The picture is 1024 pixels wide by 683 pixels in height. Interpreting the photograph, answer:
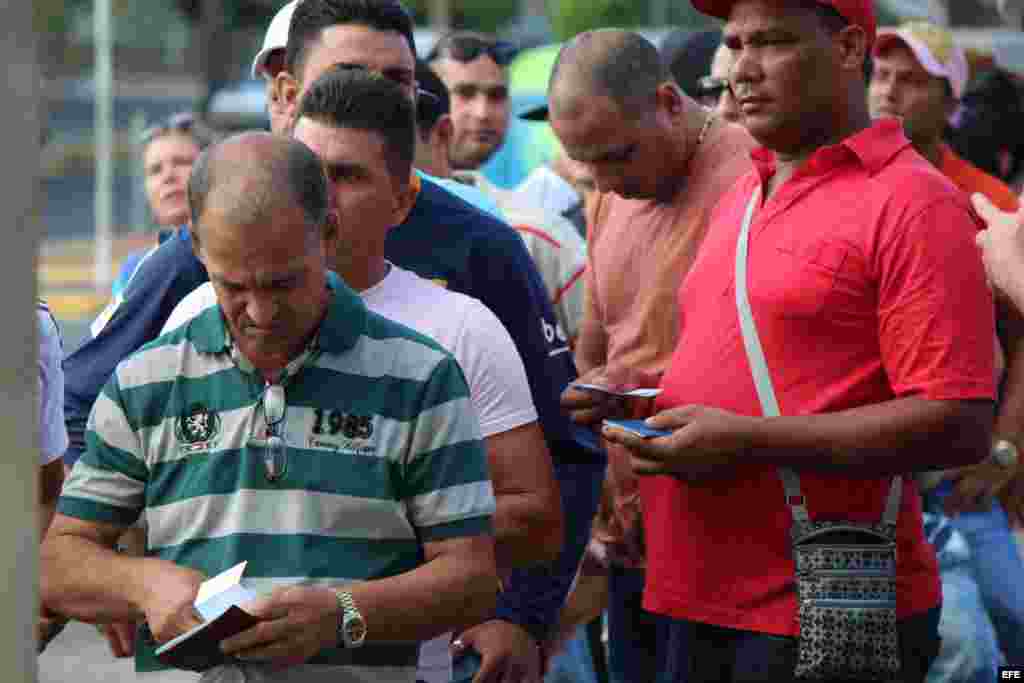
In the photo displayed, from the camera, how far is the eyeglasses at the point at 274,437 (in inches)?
121

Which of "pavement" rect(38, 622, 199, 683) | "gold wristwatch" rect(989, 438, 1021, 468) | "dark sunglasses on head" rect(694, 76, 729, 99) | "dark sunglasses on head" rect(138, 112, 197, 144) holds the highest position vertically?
"dark sunglasses on head" rect(138, 112, 197, 144)

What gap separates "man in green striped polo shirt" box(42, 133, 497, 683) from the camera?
10.0 feet

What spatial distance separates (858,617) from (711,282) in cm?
80

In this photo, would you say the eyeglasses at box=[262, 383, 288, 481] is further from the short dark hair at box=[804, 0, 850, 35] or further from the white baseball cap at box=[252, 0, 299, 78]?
the white baseball cap at box=[252, 0, 299, 78]

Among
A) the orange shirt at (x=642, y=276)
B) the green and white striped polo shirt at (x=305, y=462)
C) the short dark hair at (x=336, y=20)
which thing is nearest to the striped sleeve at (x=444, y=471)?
the green and white striped polo shirt at (x=305, y=462)

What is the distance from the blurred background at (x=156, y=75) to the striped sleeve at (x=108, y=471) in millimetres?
2179

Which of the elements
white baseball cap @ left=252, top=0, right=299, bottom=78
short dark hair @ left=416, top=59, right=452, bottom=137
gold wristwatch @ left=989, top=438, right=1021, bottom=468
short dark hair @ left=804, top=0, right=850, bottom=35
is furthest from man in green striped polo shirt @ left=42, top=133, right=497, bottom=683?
gold wristwatch @ left=989, top=438, right=1021, bottom=468

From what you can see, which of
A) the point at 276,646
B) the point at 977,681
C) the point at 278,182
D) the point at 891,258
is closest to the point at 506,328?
the point at 891,258

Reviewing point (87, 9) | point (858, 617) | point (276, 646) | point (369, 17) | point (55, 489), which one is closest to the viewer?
point (276, 646)

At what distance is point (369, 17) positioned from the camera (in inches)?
185

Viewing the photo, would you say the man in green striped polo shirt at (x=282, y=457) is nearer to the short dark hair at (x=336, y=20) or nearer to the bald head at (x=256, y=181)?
the bald head at (x=256, y=181)

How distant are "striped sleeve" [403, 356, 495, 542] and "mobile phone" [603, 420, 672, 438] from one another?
76cm

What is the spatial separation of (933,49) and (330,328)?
407 centimetres

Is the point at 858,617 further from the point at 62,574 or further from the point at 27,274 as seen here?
the point at 27,274
